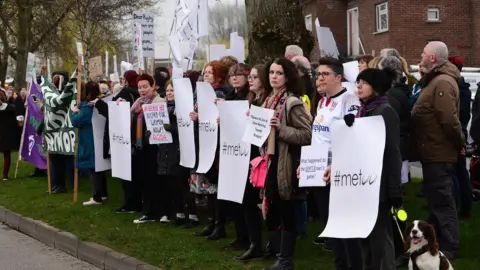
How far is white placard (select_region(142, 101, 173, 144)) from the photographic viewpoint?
9.77 meters

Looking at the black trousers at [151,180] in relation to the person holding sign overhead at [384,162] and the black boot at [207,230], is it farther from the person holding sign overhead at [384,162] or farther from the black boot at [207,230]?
the person holding sign overhead at [384,162]

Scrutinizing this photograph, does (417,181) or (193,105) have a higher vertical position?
(193,105)

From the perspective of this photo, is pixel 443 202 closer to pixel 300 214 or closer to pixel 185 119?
pixel 300 214

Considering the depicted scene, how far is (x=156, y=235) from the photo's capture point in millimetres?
9398

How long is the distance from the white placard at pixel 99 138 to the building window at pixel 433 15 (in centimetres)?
2575

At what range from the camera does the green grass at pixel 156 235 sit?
25.5 ft

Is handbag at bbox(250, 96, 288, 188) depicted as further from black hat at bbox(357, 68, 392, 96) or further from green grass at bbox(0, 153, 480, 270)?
black hat at bbox(357, 68, 392, 96)

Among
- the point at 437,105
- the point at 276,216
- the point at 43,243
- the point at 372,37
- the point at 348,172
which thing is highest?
the point at 372,37

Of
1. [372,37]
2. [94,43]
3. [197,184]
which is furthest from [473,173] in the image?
[94,43]

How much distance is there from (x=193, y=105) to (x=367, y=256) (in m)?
3.35

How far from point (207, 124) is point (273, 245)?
1.62 metres

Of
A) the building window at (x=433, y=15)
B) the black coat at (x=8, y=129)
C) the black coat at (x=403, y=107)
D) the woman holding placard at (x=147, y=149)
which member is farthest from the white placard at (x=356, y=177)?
the building window at (x=433, y=15)

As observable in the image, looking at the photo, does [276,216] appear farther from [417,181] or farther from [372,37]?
[372,37]

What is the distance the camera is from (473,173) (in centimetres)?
1130
